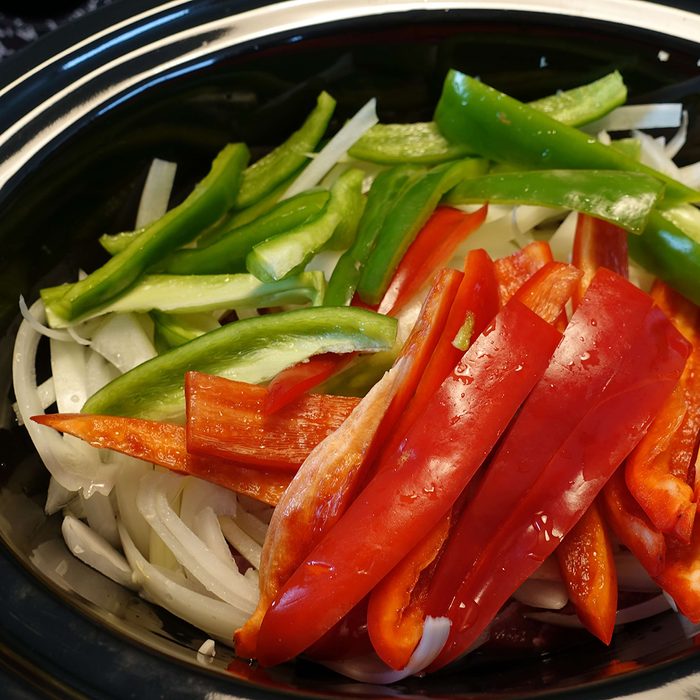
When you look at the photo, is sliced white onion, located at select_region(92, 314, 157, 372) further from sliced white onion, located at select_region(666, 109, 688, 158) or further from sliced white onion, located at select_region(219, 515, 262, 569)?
sliced white onion, located at select_region(666, 109, 688, 158)

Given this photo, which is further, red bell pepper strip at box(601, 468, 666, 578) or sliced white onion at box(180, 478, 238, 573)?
sliced white onion at box(180, 478, 238, 573)

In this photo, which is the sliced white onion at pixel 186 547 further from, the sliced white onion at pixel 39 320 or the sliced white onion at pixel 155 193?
the sliced white onion at pixel 155 193

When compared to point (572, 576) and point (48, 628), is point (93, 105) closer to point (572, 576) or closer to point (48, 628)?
point (48, 628)

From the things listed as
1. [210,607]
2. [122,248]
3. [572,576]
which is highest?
[122,248]

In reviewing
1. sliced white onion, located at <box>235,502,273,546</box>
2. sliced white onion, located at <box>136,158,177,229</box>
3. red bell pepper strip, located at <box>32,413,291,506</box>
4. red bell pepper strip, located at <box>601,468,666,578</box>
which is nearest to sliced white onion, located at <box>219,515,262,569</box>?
sliced white onion, located at <box>235,502,273,546</box>

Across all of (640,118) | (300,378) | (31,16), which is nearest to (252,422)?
(300,378)

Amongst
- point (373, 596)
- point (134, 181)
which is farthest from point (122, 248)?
point (373, 596)

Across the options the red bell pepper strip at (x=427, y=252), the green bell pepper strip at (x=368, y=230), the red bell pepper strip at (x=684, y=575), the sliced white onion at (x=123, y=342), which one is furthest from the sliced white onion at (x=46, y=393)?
the red bell pepper strip at (x=684, y=575)
